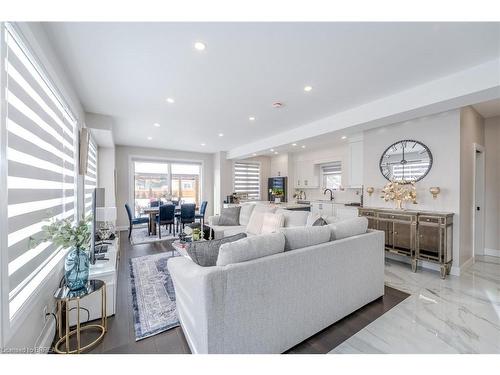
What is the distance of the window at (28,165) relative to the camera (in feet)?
4.54

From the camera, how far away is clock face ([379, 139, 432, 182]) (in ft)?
11.7

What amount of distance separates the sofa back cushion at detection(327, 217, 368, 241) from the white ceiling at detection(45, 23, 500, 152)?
1.72 m

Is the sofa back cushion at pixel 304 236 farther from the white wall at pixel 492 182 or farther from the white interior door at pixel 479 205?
the white wall at pixel 492 182

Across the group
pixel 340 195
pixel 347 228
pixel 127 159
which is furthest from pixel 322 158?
pixel 127 159

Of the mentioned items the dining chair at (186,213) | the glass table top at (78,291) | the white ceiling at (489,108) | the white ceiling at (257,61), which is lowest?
the glass table top at (78,291)

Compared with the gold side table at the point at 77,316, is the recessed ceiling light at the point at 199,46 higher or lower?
higher

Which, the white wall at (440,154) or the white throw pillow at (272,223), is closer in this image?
the white wall at (440,154)

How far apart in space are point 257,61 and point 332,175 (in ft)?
17.6

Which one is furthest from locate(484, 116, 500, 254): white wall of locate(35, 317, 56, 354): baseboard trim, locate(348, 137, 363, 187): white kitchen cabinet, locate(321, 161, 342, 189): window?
locate(35, 317, 56, 354): baseboard trim

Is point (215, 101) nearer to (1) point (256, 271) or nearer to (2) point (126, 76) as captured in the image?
(2) point (126, 76)

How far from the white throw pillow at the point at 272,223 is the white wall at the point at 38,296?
2.79 meters

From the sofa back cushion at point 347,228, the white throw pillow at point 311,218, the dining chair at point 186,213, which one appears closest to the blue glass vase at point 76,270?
the sofa back cushion at point 347,228
